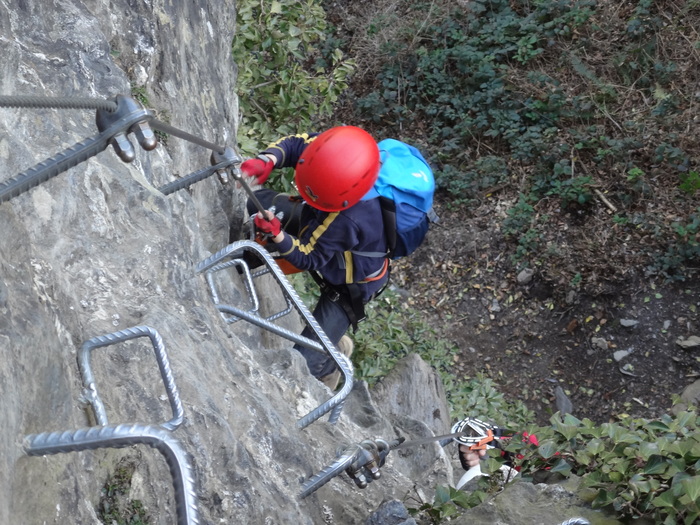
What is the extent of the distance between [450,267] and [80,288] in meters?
6.52

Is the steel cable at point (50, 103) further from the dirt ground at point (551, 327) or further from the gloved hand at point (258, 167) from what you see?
the dirt ground at point (551, 327)

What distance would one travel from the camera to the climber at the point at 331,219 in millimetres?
3895

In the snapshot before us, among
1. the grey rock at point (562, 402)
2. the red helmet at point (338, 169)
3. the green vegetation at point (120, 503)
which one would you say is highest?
the green vegetation at point (120, 503)

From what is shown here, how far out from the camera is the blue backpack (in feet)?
13.8

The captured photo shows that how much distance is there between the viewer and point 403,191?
422cm

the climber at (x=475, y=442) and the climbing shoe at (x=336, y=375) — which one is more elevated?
the climber at (x=475, y=442)

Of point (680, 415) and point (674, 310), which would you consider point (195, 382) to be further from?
point (674, 310)

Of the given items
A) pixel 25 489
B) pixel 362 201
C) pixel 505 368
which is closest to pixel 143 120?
pixel 25 489

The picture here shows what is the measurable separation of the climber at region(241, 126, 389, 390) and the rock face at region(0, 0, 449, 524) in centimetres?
50

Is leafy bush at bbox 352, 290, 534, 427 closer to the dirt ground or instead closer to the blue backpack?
the dirt ground

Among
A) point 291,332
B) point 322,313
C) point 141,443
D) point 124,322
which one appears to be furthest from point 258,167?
point 141,443

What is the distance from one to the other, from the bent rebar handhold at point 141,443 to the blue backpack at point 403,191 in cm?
288

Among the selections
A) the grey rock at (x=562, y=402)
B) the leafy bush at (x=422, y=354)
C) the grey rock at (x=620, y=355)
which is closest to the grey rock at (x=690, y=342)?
the grey rock at (x=620, y=355)

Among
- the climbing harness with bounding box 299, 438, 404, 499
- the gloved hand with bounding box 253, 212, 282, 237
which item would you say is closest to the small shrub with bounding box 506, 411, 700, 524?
the climbing harness with bounding box 299, 438, 404, 499
